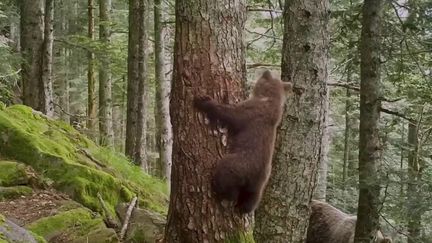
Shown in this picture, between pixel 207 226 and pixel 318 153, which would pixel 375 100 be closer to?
pixel 318 153

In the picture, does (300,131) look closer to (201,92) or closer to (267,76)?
(267,76)

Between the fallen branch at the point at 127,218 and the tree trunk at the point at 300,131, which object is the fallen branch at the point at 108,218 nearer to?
the fallen branch at the point at 127,218

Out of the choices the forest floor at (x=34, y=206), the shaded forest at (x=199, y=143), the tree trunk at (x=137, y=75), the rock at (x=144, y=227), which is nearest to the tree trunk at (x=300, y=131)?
the shaded forest at (x=199, y=143)

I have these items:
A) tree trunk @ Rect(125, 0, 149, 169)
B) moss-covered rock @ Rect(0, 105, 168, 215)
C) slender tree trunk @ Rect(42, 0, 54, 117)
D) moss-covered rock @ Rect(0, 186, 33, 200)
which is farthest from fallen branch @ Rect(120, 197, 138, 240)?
slender tree trunk @ Rect(42, 0, 54, 117)

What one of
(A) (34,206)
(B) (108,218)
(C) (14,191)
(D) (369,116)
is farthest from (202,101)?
(D) (369,116)

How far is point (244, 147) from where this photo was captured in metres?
4.11

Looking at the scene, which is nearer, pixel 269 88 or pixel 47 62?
pixel 269 88

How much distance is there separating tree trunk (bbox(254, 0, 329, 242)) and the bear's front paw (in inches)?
82.9

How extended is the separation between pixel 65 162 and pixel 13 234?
128 inches

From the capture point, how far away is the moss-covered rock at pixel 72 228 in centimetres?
605

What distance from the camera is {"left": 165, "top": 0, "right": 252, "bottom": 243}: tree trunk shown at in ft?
13.1

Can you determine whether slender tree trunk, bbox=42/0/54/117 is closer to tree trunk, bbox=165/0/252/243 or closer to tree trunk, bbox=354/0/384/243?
tree trunk, bbox=354/0/384/243

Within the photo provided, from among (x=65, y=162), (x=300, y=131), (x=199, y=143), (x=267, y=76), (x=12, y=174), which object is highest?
(x=267, y=76)

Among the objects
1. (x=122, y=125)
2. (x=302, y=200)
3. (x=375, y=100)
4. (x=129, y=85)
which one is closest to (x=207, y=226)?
(x=302, y=200)
